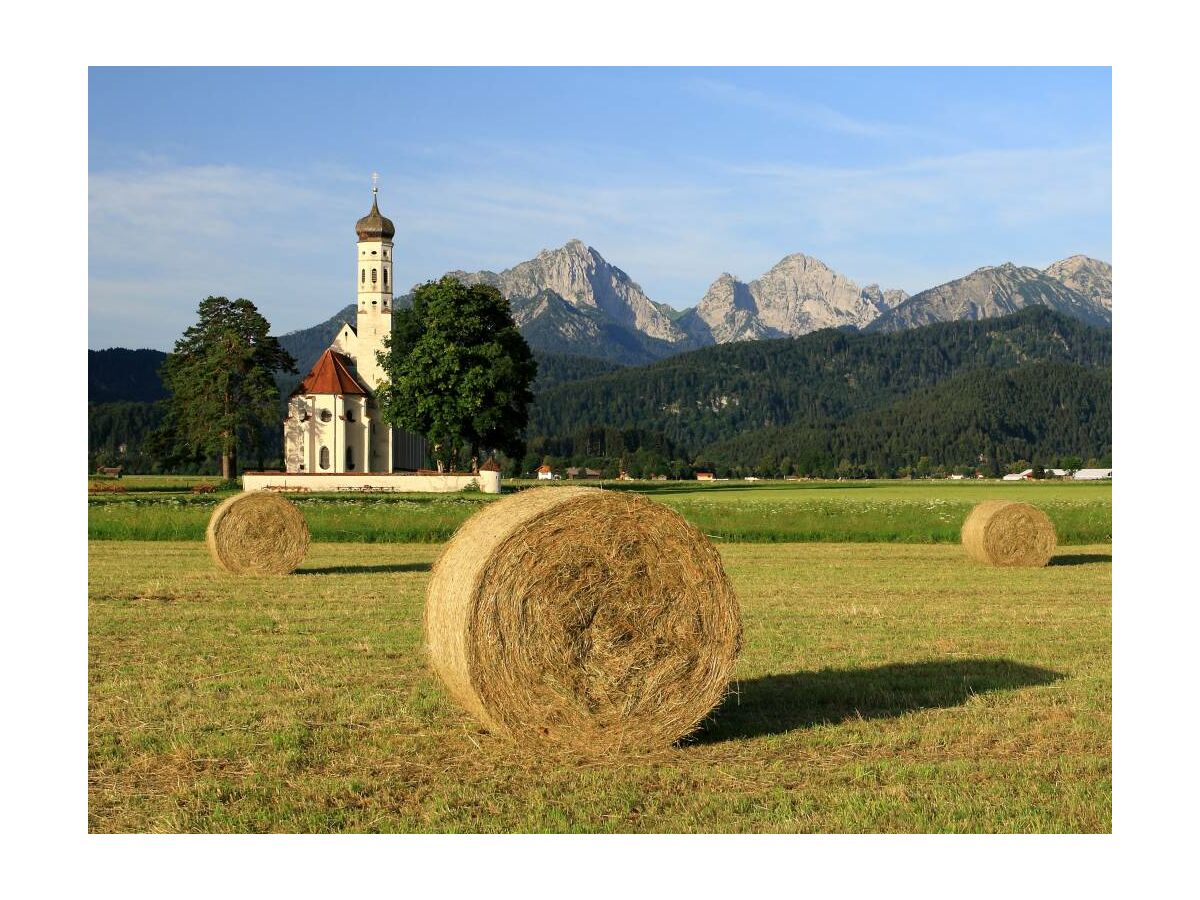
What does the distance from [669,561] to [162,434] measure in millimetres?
65997

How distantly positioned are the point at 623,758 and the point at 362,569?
53.3ft

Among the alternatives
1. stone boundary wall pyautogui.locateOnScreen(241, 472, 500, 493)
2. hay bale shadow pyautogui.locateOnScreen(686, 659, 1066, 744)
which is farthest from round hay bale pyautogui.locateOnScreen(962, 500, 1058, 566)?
stone boundary wall pyautogui.locateOnScreen(241, 472, 500, 493)

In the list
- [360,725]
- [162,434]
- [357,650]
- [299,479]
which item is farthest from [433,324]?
[360,725]

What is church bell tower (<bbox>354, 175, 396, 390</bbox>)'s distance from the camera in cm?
7925

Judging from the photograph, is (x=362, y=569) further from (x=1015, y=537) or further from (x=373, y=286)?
(x=373, y=286)

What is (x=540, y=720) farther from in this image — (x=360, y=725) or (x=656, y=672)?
(x=360, y=725)

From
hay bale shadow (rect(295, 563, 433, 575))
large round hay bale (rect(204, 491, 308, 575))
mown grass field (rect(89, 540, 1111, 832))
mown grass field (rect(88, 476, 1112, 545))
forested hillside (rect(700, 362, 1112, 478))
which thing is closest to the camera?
mown grass field (rect(89, 540, 1111, 832))

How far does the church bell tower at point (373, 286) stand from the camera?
260 ft

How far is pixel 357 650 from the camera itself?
1364 centimetres

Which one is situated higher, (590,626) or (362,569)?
(590,626)

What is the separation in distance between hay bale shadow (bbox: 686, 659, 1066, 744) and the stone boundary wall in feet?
146

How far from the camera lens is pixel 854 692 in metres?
11.3

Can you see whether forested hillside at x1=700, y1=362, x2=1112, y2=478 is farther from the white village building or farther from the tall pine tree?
the tall pine tree

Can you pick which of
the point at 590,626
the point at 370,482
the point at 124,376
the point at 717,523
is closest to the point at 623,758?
the point at 590,626
